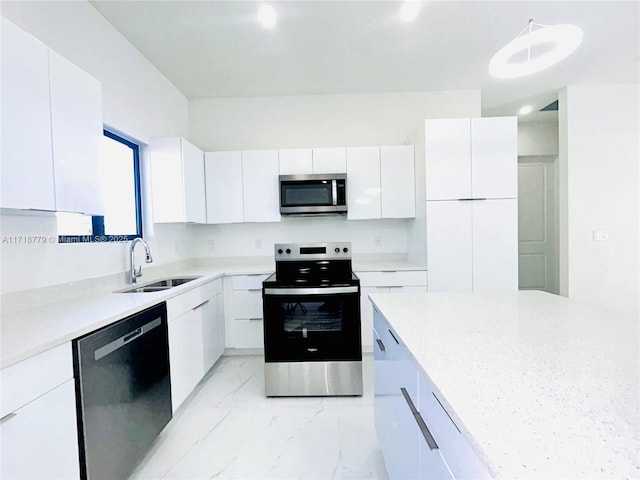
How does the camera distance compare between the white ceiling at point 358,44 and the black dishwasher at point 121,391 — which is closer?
the black dishwasher at point 121,391

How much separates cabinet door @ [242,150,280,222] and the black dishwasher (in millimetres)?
1579

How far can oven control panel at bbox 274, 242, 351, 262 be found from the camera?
276 cm

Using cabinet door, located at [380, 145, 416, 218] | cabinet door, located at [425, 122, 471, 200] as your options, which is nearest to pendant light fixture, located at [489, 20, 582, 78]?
cabinet door, located at [425, 122, 471, 200]

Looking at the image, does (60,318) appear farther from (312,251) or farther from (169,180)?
(312,251)

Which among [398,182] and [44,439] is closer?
[44,439]

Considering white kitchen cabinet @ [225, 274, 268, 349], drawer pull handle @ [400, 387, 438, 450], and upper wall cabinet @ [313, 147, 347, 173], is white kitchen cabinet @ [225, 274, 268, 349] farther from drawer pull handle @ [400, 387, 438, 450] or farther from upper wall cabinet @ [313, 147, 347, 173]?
drawer pull handle @ [400, 387, 438, 450]

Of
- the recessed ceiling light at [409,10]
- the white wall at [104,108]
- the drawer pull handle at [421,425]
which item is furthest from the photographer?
the recessed ceiling light at [409,10]

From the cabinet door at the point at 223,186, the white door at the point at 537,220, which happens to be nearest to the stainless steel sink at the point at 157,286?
the cabinet door at the point at 223,186

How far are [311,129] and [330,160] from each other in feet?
1.93

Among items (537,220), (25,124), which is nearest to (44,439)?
(25,124)

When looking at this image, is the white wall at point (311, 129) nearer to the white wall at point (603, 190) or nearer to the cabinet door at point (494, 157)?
the cabinet door at point (494, 157)

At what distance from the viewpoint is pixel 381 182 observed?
3105 millimetres

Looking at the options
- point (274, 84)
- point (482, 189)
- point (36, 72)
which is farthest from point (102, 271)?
point (482, 189)

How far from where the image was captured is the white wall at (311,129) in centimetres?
337
